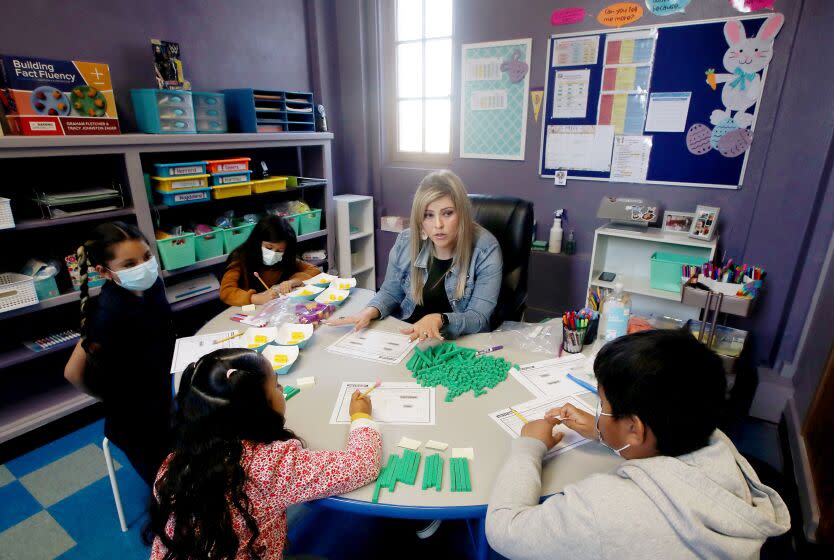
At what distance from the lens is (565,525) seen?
76cm

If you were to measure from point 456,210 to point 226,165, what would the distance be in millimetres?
1456

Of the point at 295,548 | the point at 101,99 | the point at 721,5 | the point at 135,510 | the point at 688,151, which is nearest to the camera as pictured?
the point at 295,548

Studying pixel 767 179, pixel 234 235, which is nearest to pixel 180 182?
pixel 234 235

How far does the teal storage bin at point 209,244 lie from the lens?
2.44 m

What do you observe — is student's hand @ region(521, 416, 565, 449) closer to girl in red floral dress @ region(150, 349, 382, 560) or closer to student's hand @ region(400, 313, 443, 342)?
girl in red floral dress @ region(150, 349, 382, 560)

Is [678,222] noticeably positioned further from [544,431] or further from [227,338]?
[227,338]

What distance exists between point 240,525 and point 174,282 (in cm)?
200

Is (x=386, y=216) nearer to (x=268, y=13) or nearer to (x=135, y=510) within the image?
(x=268, y=13)

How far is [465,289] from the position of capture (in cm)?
181

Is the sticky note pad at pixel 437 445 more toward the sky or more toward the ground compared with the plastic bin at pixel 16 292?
more toward the ground

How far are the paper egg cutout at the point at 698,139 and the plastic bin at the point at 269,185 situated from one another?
7.69 feet

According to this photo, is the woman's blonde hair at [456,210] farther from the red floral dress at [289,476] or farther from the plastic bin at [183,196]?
the plastic bin at [183,196]

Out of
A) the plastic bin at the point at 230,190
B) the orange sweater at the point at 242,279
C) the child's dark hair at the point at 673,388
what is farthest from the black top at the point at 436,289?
the plastic bin at the point at 230,190

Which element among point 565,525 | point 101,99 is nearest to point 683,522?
point 565,525
